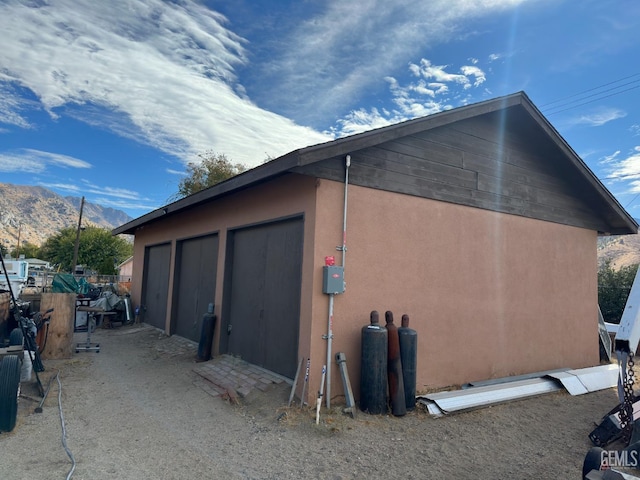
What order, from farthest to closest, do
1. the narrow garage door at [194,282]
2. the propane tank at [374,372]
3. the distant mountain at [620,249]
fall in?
the distant mountain at [620,249] < the narrow garage door at [194,282] < the propane tank at [374,372]

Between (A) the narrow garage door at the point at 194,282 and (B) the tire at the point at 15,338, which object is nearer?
(B) the tire at the point at 15,338

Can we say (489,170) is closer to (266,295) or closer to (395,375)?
(395,375)

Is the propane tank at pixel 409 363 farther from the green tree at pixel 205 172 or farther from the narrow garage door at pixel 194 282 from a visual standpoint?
the green tree at pixel 205 172

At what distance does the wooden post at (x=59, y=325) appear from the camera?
8102 mm

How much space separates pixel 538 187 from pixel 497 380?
405 cm

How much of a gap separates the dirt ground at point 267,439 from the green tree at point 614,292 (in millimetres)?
10076

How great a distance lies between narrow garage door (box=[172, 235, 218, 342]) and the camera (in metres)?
8.86

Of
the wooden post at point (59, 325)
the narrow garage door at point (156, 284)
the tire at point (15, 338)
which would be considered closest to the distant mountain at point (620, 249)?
the narrow garage door at point (156, 284)

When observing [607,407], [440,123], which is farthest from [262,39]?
[607,407]

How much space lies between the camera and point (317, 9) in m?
8.32

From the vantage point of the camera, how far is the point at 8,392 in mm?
4355

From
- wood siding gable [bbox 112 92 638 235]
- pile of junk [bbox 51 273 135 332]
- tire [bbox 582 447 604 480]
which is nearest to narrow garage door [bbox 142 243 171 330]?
pile of junk [bbox 51 273 135 332]

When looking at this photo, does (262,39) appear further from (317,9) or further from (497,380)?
(497,380)

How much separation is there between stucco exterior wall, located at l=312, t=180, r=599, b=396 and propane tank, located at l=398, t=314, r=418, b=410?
0.53 meters
